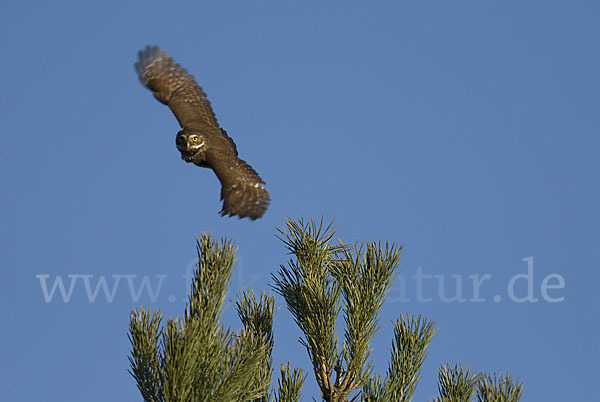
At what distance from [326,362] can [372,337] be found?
34 centimetres

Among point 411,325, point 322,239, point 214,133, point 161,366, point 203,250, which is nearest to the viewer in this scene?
point 161,366

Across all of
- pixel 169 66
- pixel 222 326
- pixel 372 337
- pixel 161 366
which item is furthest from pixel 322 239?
pixel 169 66

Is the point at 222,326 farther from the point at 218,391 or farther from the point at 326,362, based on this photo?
the point at 326,362

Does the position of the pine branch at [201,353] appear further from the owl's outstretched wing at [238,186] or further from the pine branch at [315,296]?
the owl's outstretched wing at [238,186]

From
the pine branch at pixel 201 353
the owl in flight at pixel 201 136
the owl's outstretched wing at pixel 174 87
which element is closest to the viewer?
the pine branch at pixel 201 353

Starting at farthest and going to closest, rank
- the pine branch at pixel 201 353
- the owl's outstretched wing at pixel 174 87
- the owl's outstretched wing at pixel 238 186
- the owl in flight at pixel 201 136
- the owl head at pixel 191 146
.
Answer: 1. the owl's outstretched wing at pixel 174 87
2. the owl head at pixel 191 146
3. the owl in flight at pixel 201 136
4. the owl's outstretched wing at pixel 238 186
5. the pine branch at pixel 201 353

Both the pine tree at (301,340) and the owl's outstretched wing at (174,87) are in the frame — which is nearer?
the pine tree at (301,340)

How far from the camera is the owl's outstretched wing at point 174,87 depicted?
9.72 metres

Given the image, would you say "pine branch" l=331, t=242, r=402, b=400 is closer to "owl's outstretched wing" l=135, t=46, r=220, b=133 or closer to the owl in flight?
the owl in flight

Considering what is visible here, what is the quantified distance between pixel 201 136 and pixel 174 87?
133 cm

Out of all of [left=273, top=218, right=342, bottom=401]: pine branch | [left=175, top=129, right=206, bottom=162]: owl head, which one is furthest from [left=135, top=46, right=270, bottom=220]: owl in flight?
[left=273, top=218, right=342, bottom=401]: pine branch

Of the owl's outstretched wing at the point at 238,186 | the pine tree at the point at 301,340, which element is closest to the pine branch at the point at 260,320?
the pine tree at the point at 301,340

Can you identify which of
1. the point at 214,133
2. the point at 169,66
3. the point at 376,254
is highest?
the point at 169,66

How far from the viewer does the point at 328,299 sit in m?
4.91
